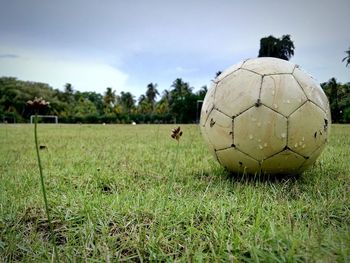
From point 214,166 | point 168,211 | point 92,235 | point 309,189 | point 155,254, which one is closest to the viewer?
point 155,254

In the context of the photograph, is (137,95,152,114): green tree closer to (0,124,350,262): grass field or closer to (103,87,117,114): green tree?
(103,87,117,114): green tree

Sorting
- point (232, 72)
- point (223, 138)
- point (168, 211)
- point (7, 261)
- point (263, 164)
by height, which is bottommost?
point (7, 261)

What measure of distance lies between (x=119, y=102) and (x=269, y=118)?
8649 centimetres

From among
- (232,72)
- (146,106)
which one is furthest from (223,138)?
(146,106)

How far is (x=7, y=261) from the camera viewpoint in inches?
64.9

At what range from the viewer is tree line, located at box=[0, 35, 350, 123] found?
144 feet

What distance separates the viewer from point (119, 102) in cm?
8769

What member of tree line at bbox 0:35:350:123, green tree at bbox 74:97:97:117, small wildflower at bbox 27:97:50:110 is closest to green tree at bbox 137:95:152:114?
tree line at bbox 0:35:350:123

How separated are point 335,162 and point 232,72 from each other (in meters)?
1.93

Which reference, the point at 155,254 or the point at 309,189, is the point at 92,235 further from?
the point at 309,189

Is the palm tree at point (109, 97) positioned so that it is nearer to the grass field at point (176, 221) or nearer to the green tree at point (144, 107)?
the green tree at point (144, 107)

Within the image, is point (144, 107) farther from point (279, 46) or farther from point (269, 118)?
point (269, 118)

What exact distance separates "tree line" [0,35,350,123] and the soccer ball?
2332 centimetres

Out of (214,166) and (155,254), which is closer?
(155,254)
